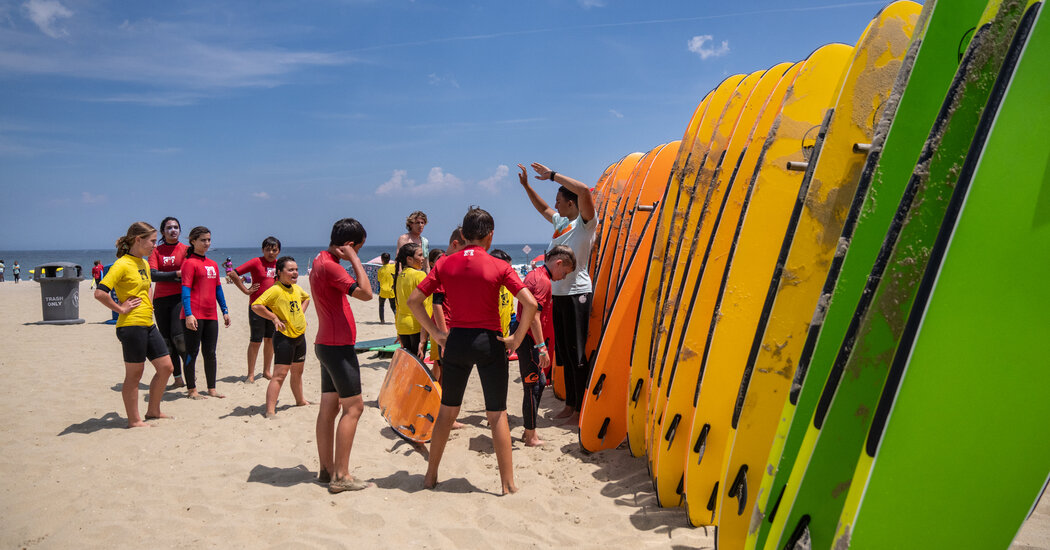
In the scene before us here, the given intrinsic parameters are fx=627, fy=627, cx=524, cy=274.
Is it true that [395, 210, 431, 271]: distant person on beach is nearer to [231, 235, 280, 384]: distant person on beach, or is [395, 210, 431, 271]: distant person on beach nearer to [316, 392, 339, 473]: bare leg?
[231, 235, 280, 384]: distant person on beach

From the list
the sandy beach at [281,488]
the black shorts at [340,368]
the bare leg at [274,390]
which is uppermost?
the black shorts at [340,368]

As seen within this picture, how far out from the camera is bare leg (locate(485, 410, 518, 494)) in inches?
145

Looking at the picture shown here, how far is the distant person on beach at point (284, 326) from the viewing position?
551cm

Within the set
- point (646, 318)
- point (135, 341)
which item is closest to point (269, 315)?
point (135, 341)

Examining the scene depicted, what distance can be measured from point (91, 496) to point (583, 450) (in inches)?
121

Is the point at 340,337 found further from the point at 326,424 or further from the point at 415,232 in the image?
the point at 415,232

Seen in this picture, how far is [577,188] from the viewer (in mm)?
4863

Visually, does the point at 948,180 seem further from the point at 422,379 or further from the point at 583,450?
the point at 422,379

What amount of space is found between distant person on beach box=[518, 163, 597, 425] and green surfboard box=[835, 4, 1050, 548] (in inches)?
127

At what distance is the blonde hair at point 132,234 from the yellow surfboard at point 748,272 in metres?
4.50

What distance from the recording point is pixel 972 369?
1700 millimetres

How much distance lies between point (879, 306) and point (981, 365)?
339mm

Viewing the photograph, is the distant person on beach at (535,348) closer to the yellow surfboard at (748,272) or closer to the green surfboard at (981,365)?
the yellow surfboard at (748,272)

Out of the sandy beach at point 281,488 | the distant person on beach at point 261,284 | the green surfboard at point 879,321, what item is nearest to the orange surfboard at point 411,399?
the sandy beach at point 281,488
